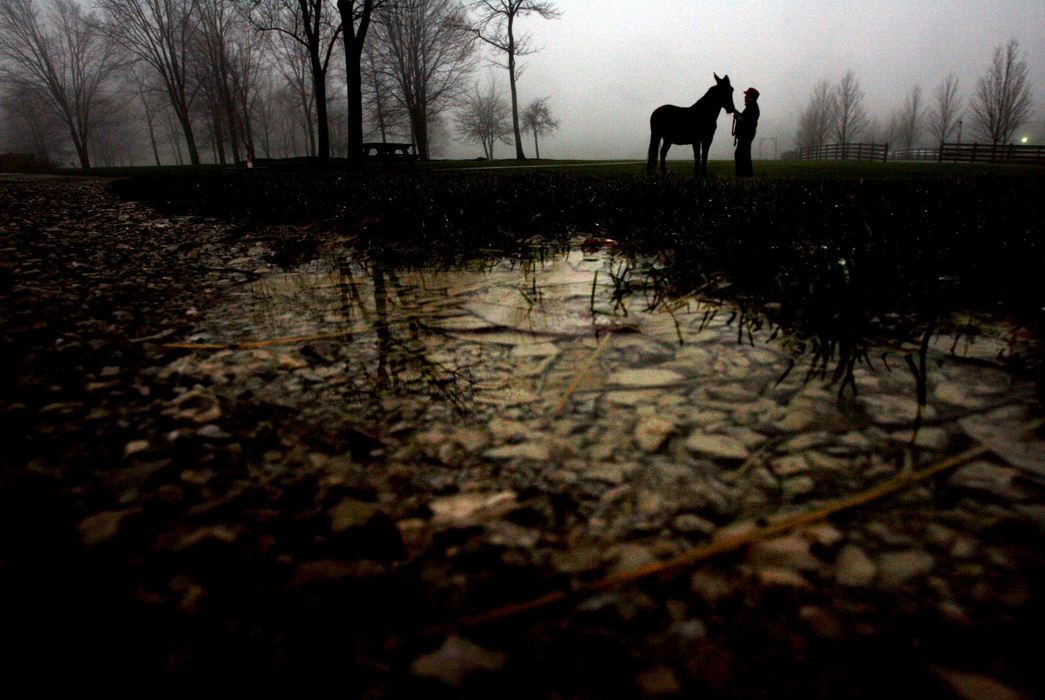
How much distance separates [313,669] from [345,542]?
0.85ft

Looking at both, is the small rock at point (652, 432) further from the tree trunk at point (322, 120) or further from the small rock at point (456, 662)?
the tree trunk at point (322, 120)

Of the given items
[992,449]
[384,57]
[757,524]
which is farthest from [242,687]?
[384,57]

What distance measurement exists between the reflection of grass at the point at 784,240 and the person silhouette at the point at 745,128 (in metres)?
4.17

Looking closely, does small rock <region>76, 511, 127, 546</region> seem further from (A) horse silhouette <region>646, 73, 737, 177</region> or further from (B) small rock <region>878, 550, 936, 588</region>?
(A) horse silhouette <region>646, 73, 737, 177</region>

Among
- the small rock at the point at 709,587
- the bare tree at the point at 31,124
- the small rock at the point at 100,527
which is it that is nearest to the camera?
the small rock at the point at 709,587

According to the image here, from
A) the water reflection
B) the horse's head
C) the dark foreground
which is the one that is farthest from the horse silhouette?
the dark foreground

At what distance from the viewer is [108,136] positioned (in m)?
65.7

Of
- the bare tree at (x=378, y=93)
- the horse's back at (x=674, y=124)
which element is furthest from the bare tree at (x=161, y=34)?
the horse's back at (x=674, y=124)

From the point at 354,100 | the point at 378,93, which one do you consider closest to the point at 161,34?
the point at 378,93

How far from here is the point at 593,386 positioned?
1.60 metres

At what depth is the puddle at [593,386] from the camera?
125cm

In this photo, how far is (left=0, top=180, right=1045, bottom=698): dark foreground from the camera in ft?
2.31

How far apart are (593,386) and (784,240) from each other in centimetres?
207

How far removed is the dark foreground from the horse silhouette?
32.0 ft
